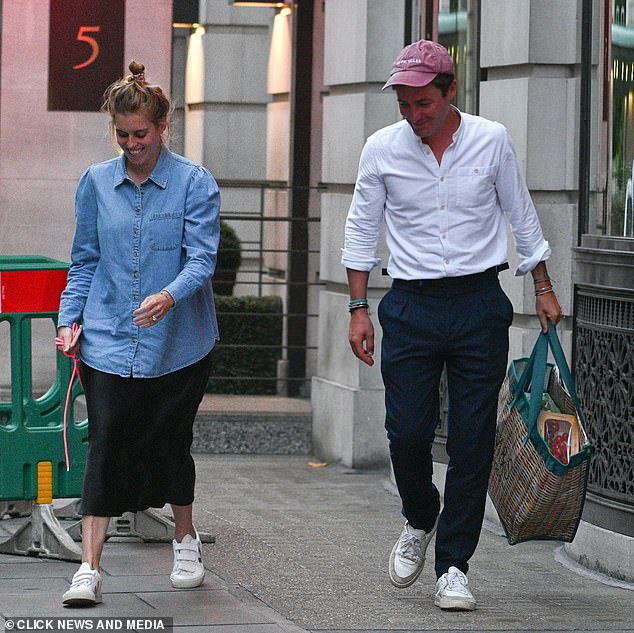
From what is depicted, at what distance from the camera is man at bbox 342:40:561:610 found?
6059mm

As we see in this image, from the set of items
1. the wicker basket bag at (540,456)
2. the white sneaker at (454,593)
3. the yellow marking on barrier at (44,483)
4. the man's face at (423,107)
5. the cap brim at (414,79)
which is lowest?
the white sneaker at (454,593)

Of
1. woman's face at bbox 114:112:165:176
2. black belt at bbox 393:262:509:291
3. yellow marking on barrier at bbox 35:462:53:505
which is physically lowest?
yellow marking on barrier at bbox 35:462:53:505

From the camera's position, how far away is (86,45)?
1138 centimetres

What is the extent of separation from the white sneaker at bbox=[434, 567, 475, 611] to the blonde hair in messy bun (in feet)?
6.18

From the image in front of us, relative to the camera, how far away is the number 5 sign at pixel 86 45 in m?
11.3

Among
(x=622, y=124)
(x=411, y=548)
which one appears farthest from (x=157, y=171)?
(x=622, y=124)

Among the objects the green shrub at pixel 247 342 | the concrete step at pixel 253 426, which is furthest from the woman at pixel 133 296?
the green shrub at pixel 247 342

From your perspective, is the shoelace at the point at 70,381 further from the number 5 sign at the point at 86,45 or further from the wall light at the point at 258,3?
the wall light at the point at 258,3

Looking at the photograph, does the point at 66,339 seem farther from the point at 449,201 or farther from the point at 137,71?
the point at 449,201

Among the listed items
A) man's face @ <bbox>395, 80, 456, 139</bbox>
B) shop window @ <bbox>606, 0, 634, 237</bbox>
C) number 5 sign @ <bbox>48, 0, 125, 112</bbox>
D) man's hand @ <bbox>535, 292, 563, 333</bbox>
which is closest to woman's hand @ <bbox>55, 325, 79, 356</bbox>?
man's face @ <bbox>395, 80, 456, 139</bbox>

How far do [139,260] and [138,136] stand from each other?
43 cm

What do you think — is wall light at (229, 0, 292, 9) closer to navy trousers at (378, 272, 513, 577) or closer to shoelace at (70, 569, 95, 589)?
navy trousers at (378, 272, 513, 577)

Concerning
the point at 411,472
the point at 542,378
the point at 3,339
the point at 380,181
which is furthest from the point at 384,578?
the point at 3,339
